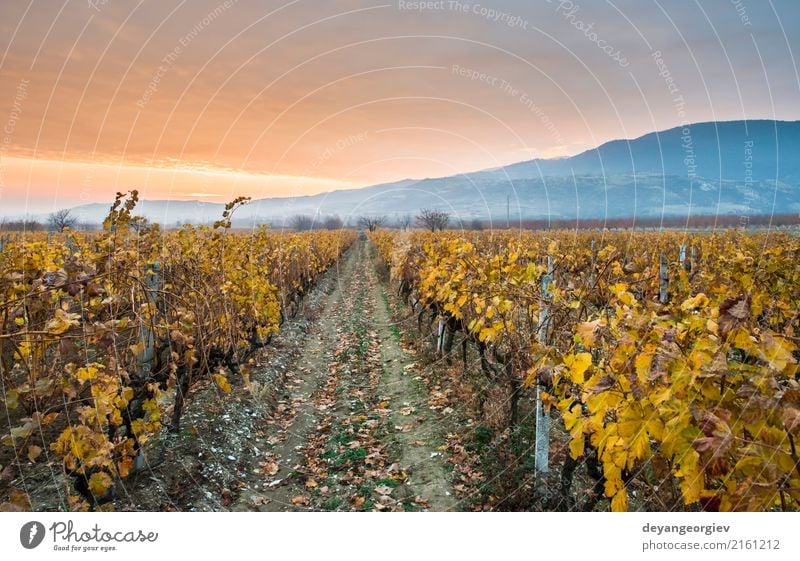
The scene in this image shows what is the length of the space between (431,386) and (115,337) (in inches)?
212

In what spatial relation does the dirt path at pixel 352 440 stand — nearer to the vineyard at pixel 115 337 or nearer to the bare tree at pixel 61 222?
the vineyard at pixel 115 337

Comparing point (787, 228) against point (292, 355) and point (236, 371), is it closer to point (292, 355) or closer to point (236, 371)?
point (292, 355)

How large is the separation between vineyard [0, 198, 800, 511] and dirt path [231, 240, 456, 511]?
0.11ft

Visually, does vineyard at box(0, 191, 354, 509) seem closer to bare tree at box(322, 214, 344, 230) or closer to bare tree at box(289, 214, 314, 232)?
bare tree at box(289, 214, 314, 232)

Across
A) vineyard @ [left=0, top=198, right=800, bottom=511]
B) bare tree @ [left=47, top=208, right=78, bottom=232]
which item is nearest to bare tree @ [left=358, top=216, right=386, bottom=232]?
bare tree @ [left=47, top=208, right=78, bottom=232]

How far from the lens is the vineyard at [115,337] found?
323cm

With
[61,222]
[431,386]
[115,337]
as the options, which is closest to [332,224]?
[61,222]

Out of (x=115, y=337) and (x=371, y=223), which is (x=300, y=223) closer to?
(x=371, y=223)

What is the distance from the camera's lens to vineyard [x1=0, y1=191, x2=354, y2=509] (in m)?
3.23

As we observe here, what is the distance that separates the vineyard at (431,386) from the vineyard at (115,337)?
1.5 inches
